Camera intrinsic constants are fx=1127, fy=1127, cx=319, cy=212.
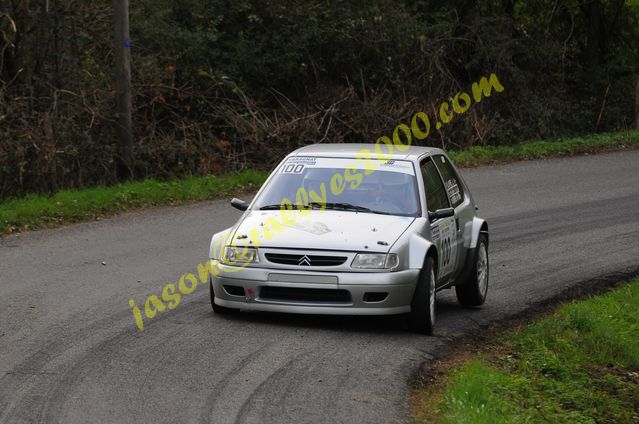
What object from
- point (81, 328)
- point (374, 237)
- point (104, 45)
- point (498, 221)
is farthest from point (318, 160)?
point (104, 45)

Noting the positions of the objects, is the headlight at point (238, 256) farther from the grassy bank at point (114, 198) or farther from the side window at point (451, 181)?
the grassy bank at point (114, 198)

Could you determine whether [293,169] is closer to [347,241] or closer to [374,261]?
[347,241]

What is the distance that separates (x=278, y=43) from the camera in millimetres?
25969

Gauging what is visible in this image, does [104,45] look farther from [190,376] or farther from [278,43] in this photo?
[190,376]

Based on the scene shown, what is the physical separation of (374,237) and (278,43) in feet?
55.7

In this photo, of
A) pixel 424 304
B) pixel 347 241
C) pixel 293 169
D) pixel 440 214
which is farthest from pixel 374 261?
pixel 293 169

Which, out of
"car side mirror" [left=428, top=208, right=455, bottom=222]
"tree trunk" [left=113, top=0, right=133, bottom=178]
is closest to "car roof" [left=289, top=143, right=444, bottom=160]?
"car side mirror" [left=428, top=208, right=455, bottom=222]

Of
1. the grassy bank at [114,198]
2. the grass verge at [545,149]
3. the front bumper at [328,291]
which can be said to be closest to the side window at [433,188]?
the front bumper at [328,291]

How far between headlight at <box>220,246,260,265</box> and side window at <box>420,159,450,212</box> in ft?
5.92

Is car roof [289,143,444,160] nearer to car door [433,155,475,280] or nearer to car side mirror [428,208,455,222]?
car door [433,155,475,280]

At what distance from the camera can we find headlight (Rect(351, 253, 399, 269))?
937 cm

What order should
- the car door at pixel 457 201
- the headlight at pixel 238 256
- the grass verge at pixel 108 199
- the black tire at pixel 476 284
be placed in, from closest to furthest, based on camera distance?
the headlight at pixel 238 256 → the car door at pixel 457 201 → the black tire at pixel 476 284 → the grass verge at pixel 108 199

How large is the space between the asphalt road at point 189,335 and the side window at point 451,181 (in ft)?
3.63

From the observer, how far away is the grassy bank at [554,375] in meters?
7.44
